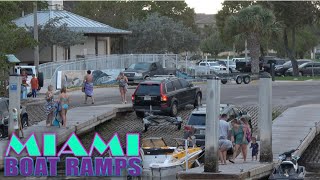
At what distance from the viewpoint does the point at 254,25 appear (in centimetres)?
5775

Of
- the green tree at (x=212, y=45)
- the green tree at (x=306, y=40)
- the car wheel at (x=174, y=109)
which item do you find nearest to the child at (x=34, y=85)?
the car wheel at (x=174, y=109)

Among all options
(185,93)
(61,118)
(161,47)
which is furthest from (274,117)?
(161,47)

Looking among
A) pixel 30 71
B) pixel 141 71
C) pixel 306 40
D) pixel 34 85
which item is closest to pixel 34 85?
pixel 34 85

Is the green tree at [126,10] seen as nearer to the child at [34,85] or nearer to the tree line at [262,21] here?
the tree line at [262,21]

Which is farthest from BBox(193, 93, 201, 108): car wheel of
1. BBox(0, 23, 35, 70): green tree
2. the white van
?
the white van

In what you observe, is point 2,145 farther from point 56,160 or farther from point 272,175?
point 272,175

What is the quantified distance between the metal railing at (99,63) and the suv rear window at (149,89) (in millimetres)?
16376

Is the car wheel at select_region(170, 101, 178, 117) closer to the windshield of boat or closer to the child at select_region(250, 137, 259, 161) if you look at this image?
the windshield of boat

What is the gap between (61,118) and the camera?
88.7 feet

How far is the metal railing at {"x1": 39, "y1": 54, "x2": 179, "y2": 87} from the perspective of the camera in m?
50.1

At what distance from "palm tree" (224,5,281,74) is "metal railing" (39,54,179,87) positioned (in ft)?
20.0

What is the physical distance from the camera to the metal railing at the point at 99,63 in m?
50.1

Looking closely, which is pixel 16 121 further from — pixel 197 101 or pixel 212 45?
pixel 212 45

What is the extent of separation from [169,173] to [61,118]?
7.84 m
